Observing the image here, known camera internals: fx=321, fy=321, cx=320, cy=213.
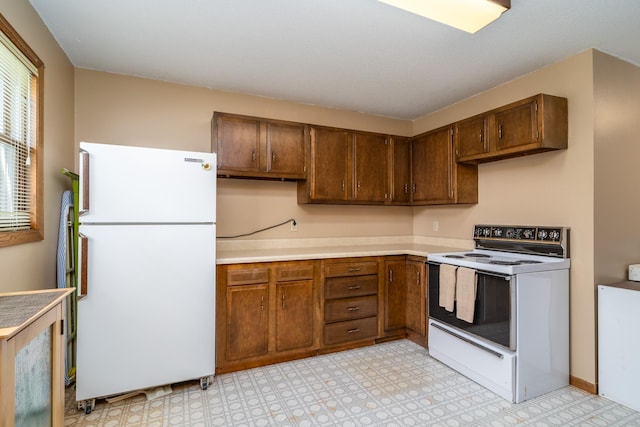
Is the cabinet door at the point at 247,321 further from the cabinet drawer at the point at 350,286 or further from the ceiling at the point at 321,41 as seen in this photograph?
the ceiling at the point at 321,41

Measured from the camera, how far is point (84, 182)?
2.04 meters

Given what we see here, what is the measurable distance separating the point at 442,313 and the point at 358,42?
227 centimetres

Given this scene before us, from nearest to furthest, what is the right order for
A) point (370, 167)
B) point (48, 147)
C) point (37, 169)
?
point (37, 169)
point (48, 147)
point (370, 167)

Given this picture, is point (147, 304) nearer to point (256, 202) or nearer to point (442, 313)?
point (256, 202)

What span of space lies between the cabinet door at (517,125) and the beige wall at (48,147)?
3.28 metres

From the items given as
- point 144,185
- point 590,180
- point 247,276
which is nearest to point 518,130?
point 590,180

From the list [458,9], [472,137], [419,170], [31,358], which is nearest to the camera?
[31,358]

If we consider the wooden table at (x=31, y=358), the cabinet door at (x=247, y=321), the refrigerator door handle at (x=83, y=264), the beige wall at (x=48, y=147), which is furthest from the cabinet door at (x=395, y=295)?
the beige wall at (x=48, y=147)

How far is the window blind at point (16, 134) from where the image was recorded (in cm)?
164

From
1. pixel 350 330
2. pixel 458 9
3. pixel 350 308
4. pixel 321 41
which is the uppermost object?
pixel 321 41

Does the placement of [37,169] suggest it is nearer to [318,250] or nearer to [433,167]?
[318,250]

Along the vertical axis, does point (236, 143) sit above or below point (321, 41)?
below

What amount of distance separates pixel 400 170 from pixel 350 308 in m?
1.65

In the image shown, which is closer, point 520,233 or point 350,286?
point 520,233
